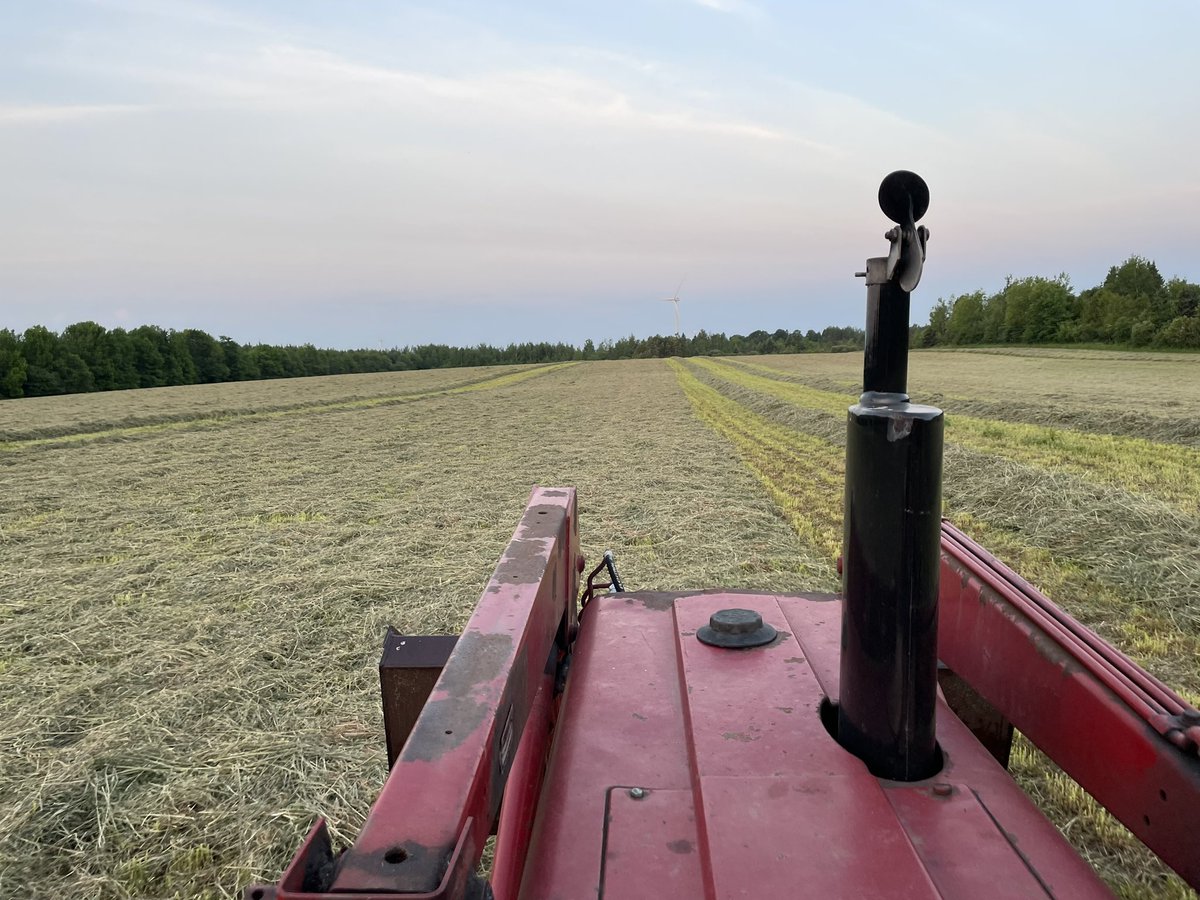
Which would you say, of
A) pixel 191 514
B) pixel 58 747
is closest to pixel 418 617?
pixel 58 747

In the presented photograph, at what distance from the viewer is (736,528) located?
21.4 ft

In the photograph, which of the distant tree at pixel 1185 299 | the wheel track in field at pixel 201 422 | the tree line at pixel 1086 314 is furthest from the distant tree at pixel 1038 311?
the wheel track in field at pixel 201 422

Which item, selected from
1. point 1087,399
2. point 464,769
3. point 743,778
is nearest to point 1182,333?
point 1087,399

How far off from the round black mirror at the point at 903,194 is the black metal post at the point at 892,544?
2cm

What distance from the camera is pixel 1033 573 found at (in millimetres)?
5219

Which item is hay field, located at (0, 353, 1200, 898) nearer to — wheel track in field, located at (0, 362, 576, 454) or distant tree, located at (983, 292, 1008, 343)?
wheel track in field, located at (0, 362, 576, 454)

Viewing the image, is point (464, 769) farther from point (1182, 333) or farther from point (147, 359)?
point (1182, 333)

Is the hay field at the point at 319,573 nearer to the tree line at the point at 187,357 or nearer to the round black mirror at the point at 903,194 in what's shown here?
the round black mirror at the point at 903,194

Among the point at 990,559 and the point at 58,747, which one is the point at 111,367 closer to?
the point at 58,747

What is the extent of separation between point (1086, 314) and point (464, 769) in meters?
73.5

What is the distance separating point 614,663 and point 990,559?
91cm

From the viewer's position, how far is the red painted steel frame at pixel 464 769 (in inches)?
31.8

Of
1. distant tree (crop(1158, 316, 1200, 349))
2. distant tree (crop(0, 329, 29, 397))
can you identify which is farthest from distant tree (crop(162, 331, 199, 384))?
distant tree (crop(1158, 316, 1200, 349))

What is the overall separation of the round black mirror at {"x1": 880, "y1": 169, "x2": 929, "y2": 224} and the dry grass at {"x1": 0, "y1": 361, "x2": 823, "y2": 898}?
2529mm
